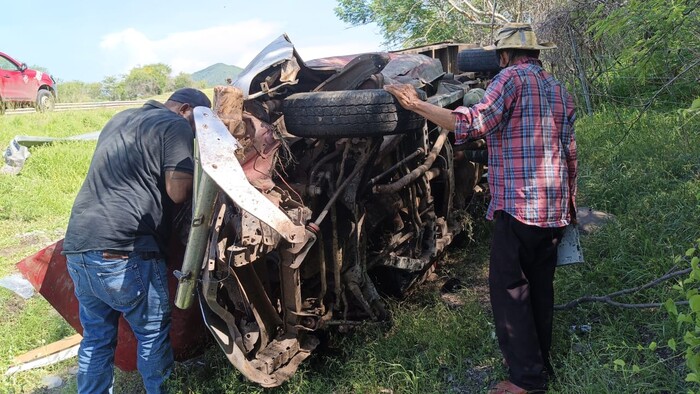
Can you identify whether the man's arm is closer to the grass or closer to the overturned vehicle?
the overturned vehicle

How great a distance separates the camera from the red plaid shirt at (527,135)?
8.43 feet

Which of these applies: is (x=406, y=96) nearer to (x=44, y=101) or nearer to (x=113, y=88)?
(x=44, y=101)

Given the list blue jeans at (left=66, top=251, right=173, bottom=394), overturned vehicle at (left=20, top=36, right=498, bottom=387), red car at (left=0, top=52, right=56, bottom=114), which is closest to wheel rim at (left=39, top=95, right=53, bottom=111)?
red car at (left=0, top=52, right=56, bottom=114)

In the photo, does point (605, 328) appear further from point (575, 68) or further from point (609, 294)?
point (575, 68)

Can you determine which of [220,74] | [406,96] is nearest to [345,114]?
[406,96]

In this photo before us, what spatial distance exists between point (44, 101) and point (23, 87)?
3.41 ft

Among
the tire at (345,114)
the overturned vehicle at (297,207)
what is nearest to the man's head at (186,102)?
the overturned vehicle at (297,207)

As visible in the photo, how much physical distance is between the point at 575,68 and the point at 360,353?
772 cm

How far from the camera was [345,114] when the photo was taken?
2.78m

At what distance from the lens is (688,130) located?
576 centimetres

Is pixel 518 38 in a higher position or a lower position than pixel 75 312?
higher

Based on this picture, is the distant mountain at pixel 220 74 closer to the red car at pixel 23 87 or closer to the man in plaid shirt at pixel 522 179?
the man in plaid shirt at pixel 522 179

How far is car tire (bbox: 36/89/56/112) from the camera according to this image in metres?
16.0

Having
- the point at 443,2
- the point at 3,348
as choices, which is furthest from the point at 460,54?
the point at 443,2
